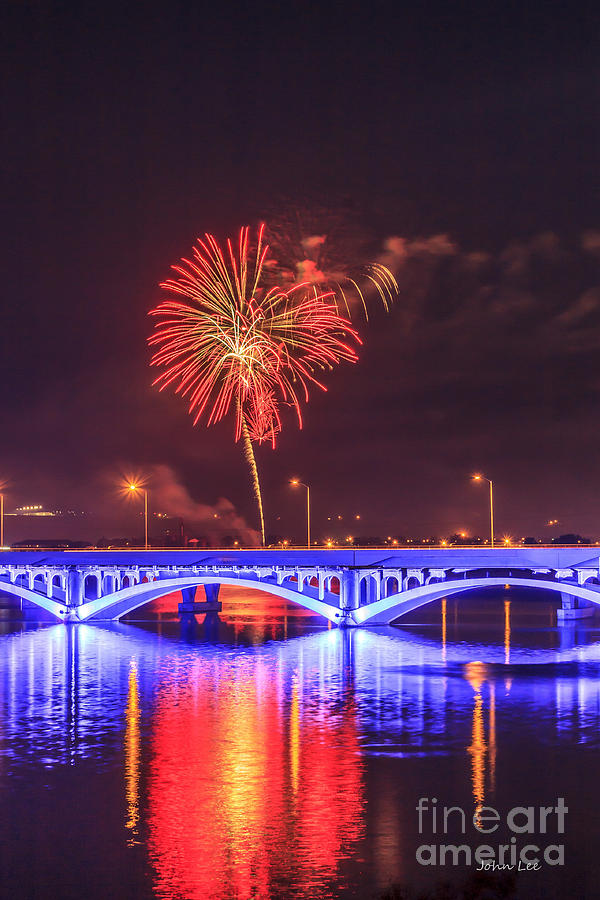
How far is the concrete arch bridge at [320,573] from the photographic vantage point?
98.4m

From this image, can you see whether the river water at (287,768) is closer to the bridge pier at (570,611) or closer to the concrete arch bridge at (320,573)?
the concrete arch bridge at (320,573)

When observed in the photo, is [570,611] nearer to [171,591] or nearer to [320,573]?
[320,573]

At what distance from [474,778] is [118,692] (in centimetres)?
3405

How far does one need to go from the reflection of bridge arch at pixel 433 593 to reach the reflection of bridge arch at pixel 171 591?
157 inches

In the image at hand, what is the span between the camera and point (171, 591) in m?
123

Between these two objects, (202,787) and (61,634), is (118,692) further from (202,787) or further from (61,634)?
(61,634)

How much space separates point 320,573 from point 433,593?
13352 millimetres

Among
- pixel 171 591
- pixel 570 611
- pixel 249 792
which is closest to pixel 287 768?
pixel 249 792

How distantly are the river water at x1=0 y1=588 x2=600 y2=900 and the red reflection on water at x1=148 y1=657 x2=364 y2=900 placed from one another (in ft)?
0.35

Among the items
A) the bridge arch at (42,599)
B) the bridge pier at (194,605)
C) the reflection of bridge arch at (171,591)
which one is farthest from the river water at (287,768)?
the bridge pier at (194,605)

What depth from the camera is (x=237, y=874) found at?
3070 cm

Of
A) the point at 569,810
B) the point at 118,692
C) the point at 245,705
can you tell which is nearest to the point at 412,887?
the point at 569,810

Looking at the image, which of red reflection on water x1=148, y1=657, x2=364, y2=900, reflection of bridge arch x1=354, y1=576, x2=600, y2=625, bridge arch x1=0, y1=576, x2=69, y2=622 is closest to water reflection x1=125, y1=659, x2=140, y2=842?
red reflection on water x1=148, y1=657, x2=364, y2=900

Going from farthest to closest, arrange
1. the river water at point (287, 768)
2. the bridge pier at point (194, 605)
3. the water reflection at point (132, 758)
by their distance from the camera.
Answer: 1. the bridge pier at point (194, 605)
2. the water reflection at point (132, 758)
3. the river water at point (287, 768)
